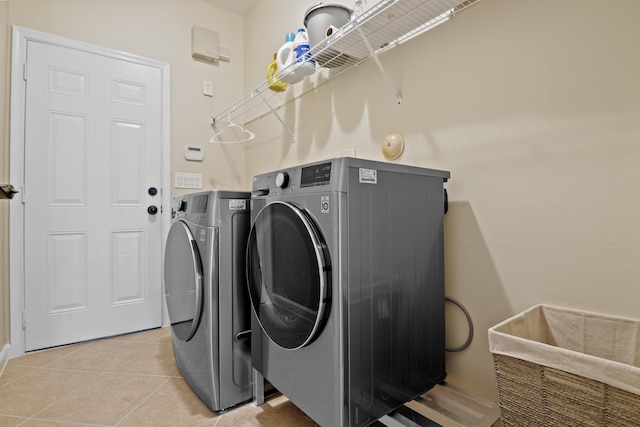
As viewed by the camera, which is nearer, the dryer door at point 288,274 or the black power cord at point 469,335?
the dryer door at point 288,274

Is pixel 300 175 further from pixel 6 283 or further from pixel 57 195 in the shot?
pixel 6 283

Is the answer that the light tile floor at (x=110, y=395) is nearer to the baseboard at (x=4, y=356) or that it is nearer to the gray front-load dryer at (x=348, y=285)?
the baseboard at (x=4, y=356)

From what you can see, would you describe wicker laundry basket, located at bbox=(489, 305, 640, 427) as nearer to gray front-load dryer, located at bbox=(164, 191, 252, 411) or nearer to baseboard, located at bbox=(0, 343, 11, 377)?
gray front-load dryer, located at bbox=(164, 191, 252, 411)

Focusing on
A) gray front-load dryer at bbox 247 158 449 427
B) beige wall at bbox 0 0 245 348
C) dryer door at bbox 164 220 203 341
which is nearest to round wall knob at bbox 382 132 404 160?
gray front-load dryer at bbox 247 158 449 427

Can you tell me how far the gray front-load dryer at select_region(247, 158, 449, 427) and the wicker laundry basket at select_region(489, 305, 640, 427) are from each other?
333 millimetres

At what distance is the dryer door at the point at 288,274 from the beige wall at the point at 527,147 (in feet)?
2.42

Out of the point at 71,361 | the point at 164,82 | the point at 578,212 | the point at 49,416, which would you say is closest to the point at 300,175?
the point at 578,212

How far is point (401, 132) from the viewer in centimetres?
164

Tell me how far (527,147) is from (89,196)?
8.77 feet

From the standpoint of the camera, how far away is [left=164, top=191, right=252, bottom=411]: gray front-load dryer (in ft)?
4.61

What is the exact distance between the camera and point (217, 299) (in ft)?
4.63

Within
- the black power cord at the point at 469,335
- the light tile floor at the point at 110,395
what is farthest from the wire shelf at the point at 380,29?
the light tile floor at the point at 110,395

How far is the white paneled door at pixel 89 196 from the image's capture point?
2154 millimetres

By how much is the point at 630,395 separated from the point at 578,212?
0.58 metres
